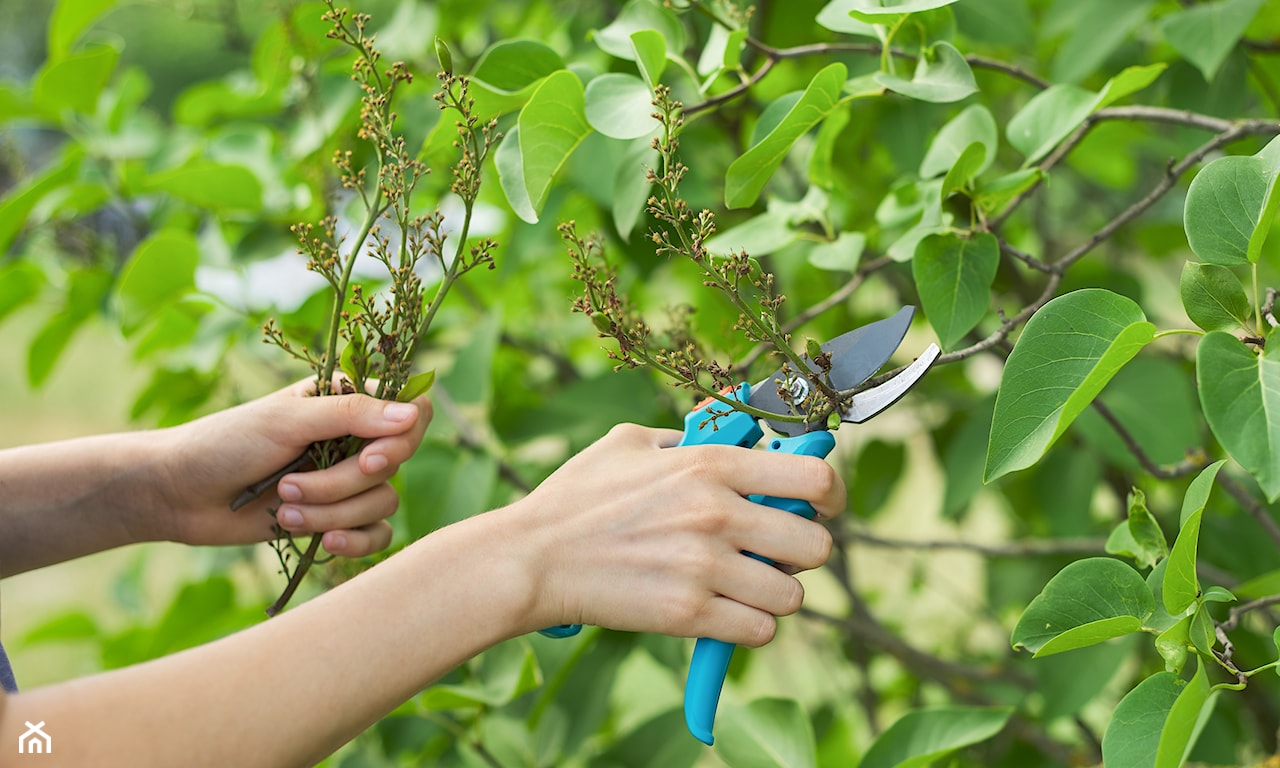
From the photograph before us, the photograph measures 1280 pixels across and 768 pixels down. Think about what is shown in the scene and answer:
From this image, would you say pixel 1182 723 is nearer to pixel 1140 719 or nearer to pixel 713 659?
pixel 1140 719

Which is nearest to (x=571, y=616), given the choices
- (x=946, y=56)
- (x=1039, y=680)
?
(x=946, y=56)

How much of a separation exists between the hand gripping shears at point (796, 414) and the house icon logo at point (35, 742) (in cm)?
22

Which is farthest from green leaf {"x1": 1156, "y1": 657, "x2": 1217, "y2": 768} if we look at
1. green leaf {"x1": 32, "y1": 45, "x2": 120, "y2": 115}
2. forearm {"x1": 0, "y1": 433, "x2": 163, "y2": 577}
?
green leaf {"x1": 32, "y1": 45, "x2": 120, "y2": 115}

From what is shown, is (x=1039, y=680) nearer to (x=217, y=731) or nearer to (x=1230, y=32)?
(x=1230, y=32)

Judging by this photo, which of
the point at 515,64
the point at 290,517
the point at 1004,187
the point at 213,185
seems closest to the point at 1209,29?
the point at 1004,187

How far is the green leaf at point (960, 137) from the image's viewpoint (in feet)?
1.92

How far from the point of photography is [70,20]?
3.05 ft

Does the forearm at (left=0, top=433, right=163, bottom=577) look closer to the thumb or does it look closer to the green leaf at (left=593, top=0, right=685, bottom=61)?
the thumb

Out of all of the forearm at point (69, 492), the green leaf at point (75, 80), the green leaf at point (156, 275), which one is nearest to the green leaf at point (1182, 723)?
the forearm at point (69, 492)

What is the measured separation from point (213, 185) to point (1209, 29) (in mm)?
744

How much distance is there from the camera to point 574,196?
3.07 ft

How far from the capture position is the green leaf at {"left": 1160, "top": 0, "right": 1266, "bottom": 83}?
A: 0.62 meters

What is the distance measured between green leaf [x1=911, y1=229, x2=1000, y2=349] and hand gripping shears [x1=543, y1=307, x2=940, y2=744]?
0.05m

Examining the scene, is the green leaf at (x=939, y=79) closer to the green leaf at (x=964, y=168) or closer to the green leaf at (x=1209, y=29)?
the green leaf at (x=964, y=168)
